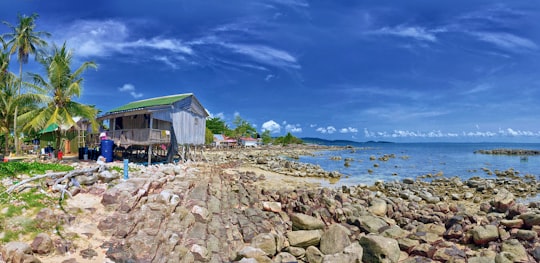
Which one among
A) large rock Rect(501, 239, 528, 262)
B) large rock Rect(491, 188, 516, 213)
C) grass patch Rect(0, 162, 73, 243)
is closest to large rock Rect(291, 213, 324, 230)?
large rock Rect(501, 239, 528, 262)

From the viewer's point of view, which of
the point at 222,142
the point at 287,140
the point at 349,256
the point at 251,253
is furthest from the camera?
the point at 287,140

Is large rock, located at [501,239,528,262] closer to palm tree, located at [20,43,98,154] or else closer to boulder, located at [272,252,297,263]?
boulder, located at [272,252,297,263]

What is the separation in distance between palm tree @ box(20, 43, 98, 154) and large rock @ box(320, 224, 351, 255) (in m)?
19.2

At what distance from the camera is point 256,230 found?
9062 millimetres

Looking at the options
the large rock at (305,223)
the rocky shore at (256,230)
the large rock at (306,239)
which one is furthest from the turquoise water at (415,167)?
the large rock at (306,239)

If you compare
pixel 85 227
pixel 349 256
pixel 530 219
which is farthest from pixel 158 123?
pixel 530 219

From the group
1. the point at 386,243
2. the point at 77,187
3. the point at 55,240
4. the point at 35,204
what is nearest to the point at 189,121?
the point at 77,187

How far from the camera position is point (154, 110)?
1972 cm

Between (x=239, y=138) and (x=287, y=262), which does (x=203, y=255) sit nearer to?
(x=287, y=262)

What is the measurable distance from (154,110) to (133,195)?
1068 centimetres

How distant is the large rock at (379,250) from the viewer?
7188 mm

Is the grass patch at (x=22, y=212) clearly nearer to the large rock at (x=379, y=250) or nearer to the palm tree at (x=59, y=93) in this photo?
the large rock at (x=379, y=250)

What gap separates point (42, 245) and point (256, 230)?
17.6ft

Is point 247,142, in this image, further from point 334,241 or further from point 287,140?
point 334,241
